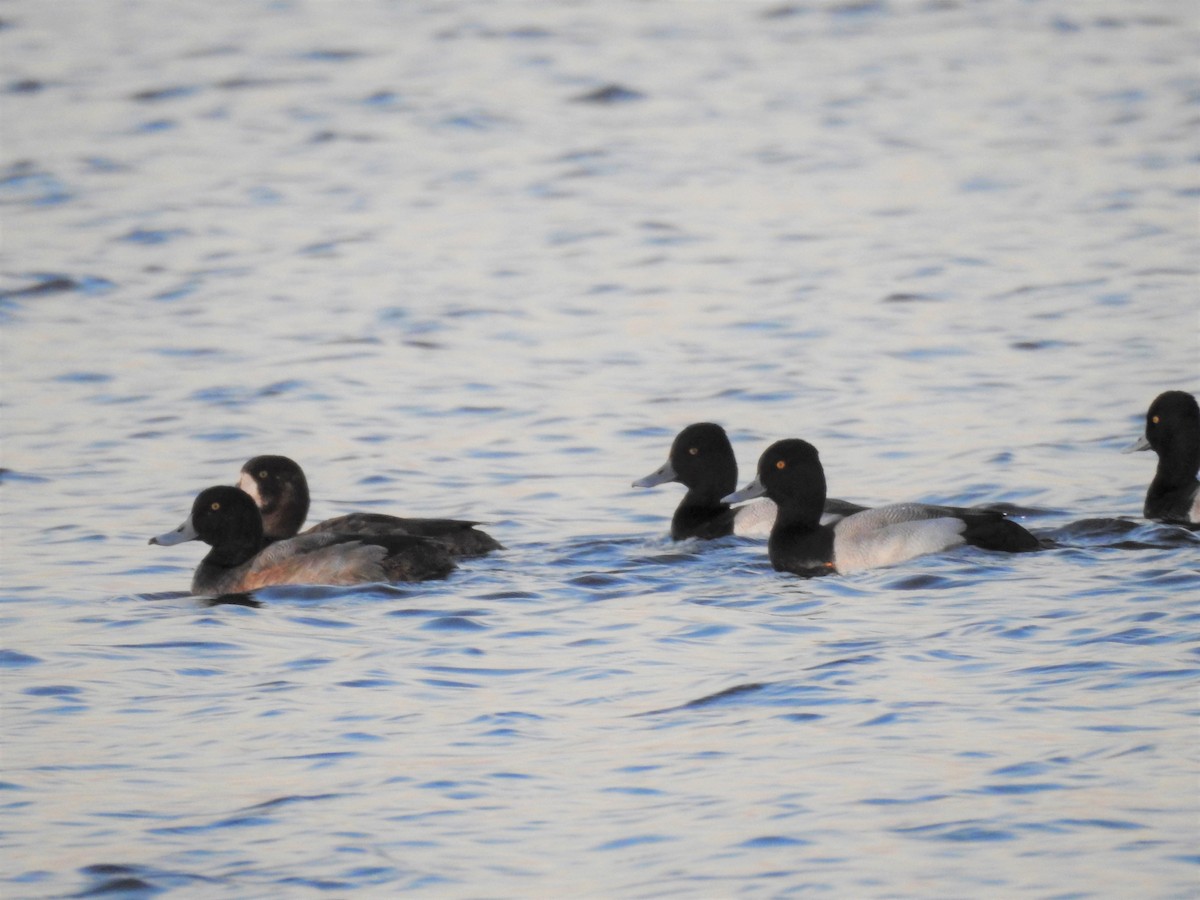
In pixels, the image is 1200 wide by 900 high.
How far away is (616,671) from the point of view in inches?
341

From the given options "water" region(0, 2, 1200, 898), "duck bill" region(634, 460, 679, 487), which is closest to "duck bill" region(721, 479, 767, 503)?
"water" region(0, 2, 1200, 898)

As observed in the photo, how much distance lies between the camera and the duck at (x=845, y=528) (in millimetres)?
10438

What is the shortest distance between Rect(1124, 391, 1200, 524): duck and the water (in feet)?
1.28

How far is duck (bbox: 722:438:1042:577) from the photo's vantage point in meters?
10.4

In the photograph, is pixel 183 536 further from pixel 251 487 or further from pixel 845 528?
pixel 845 528

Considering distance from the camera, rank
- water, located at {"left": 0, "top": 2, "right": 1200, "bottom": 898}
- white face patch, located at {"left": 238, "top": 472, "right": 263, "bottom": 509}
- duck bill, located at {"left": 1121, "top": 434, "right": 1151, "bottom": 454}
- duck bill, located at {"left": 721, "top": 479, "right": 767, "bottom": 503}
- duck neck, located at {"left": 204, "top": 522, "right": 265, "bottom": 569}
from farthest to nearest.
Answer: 1. duck bill, located at {"left": 1121, "top": 434, "right": 1151, "bottom": 454}
2. white face patch, located at {"left": 238, "top": 472, "right": 263, "bottom": 509}
3. duck bill, located at {"left": 721, "top": 479, "right": 767, "bottom": 503}
4. duck neck, located at {"left": 204, "top": 522, "right": 265, "bottom": 569}
5. water, located at {"left": 0, "top": 2, "right": 1200, "bottom": 898}

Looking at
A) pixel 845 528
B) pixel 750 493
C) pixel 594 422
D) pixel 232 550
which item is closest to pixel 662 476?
pixel 750 493

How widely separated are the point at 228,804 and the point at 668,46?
23.1m

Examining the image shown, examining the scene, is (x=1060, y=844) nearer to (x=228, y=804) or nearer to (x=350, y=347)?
(x=228, y=804)

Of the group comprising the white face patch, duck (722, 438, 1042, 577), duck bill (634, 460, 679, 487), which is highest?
the white face patch

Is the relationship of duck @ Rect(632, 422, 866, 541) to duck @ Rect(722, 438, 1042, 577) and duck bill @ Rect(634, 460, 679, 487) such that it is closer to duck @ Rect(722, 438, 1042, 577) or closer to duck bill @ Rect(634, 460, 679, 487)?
duck bill @ Rect(634, 460, 679, 487)

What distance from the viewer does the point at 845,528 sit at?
10.8m

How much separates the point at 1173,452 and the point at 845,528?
2013mm

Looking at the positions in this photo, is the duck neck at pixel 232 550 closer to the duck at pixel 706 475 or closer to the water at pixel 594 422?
the water at pixel 594 422
